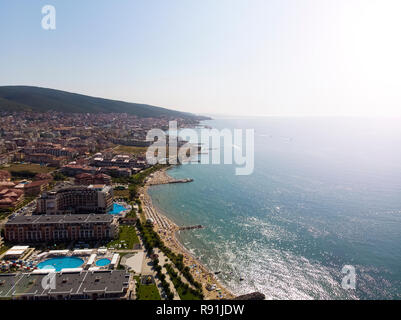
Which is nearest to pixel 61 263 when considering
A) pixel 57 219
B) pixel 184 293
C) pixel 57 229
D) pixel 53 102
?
pixel 57 229

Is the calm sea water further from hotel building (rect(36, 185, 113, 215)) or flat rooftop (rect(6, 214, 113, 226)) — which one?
flat rooftop (rect(6, 214, 113, 226))

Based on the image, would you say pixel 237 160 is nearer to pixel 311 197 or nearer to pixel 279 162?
pixel 279 162

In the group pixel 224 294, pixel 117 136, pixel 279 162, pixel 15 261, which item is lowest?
pixel 224 294

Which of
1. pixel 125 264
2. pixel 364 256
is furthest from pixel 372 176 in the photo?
pixel 125 264

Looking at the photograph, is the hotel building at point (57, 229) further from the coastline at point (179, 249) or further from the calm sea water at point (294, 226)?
the calm sea water at point (294, 226)

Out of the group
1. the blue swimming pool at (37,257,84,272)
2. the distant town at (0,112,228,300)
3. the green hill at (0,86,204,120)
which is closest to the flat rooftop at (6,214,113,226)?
the distant town at (0,112,228,300)
